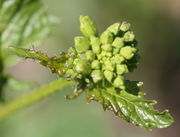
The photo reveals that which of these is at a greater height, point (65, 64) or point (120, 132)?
point (65, 64)

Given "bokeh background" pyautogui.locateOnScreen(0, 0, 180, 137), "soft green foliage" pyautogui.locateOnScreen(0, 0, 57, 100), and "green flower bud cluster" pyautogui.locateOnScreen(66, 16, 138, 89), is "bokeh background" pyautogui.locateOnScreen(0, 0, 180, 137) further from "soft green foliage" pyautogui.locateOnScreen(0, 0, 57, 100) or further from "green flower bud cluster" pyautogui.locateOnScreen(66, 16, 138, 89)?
"green flower bud cluster" pyautogui.locateOnScreen(66, 16, 138, 89)

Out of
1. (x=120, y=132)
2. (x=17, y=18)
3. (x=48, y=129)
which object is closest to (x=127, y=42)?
(x=17, y=18)

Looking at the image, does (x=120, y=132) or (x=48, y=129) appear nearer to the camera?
(x=48, y=129)

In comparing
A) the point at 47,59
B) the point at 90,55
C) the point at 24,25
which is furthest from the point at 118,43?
the point at 24,25

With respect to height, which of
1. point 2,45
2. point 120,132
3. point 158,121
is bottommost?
point 120,132

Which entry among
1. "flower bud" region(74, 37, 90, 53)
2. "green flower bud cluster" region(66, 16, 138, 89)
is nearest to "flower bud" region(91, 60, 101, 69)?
"green flower bud cluster" region(66, 16, 138, 89)

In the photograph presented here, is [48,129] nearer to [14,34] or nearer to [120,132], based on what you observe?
[120,132]
